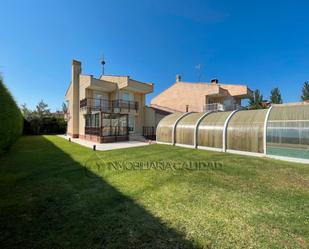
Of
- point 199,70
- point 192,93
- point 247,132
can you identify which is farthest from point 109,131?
point 199,70

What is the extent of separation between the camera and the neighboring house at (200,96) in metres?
24.9

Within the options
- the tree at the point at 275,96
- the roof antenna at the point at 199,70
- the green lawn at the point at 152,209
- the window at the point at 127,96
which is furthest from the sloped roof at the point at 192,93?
the tree at the point at 275,96

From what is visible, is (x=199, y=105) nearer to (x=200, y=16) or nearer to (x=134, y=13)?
(x=200, y=16)

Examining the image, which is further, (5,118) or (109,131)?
(109,131)

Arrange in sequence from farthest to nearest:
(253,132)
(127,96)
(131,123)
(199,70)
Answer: (199,70)
(131,123)
(127,96)
(253,132)

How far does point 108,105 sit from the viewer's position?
70.9 feet

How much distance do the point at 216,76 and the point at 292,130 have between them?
23.5 meters

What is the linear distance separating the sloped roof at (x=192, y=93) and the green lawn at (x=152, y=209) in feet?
65.5

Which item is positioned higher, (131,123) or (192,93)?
(192,93)

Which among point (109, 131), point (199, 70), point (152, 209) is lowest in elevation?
point (152, 209)

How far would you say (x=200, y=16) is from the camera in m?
13.6

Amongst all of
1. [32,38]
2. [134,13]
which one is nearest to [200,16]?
[134,13]

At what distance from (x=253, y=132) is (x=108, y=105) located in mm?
17182

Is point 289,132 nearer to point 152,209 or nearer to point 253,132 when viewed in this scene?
point 253,132
